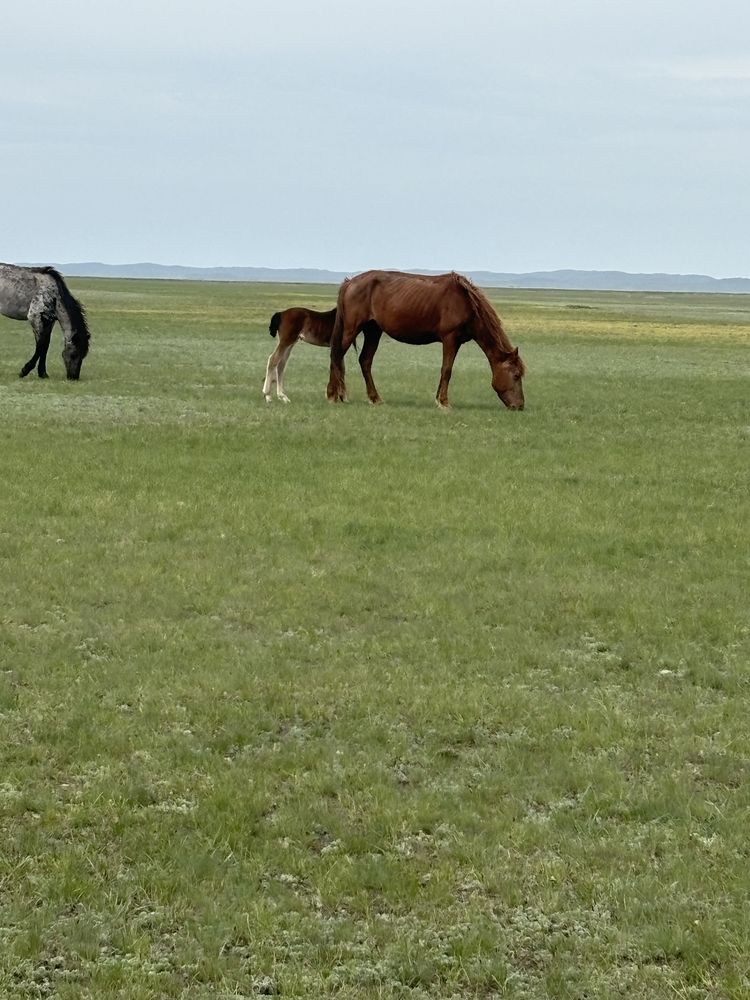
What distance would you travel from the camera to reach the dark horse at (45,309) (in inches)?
998

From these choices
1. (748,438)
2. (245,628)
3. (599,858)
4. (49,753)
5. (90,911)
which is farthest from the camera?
(748,438)

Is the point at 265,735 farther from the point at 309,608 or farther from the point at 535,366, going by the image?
the point at 535,366

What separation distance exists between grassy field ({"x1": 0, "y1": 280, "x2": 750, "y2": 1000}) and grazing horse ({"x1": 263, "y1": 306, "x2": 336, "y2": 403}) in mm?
6509

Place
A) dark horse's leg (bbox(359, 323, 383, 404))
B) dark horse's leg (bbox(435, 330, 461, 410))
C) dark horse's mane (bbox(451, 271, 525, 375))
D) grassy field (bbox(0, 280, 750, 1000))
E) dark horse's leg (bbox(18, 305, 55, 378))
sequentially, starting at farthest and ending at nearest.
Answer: dark horse's leg (bbox(18, 305, 55, 378)) → dark horse's leg (bbox(359, 323, 383, 404)) → dark horse's leg (bbox(435, 330, 461, 410)) → dark horse's mane (bbox(451, 271, 525, 375)) → grassy field (bbox(0, 280, 750, 1000))

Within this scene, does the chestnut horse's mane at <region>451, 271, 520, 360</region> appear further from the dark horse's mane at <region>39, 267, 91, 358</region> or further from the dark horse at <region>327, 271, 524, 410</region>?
the dark horse's mane at <region>39, 267, 91, 358</region>

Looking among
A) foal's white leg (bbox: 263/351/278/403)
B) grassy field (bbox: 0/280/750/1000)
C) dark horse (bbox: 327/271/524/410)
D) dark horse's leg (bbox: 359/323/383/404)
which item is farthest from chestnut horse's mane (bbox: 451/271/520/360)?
grassy field (bbox: 0/280/750/1000)

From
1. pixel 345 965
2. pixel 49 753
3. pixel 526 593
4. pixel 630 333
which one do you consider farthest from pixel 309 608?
pixel 630 333

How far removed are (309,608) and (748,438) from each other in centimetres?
1216

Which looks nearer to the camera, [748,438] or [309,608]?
[309,608]

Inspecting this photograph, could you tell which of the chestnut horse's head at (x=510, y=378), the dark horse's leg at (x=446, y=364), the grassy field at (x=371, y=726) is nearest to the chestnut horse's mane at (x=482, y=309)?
the chestnut horse's head at (x=510, y=378)

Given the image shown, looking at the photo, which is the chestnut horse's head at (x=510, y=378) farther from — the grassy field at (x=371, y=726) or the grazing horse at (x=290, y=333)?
the grassy field at (x=371, y=726)

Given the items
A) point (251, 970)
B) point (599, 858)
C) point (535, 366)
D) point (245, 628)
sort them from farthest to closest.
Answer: point (535, 366)
point (245, 628)
point (599, 858)
point (251, 970)

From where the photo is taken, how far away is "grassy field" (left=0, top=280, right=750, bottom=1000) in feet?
15.2

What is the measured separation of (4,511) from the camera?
12461mm
